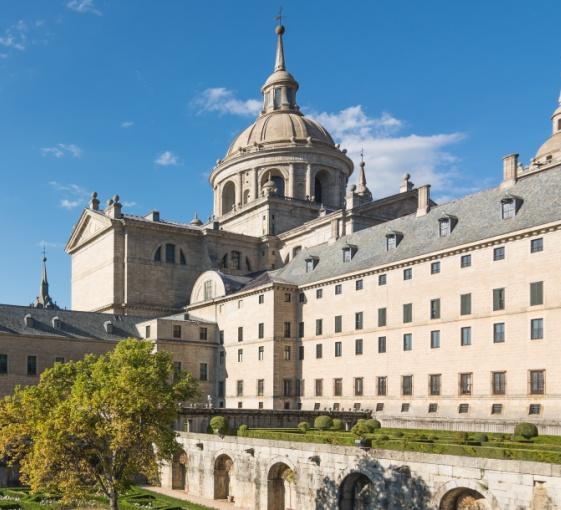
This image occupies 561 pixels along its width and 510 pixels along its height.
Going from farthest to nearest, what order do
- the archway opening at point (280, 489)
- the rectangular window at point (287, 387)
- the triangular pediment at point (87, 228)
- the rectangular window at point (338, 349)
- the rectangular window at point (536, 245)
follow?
1. the triangular pediment at point (87, 228)
2. the rectangular window at point (287, 387)
3. the rectangular window at point (338, 349)
4. the rectangular window at point (536, 245)
5. the archway opening at point (280, 489)

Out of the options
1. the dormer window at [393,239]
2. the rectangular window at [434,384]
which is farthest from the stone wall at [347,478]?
the dormer window at [393,239]

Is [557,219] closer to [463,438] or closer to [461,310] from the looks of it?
[461,310]

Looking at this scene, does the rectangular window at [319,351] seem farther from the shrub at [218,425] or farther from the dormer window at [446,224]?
the shrub at [218,425]

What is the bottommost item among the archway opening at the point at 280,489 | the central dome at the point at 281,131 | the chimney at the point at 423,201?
the archway opening at the point at 280,489

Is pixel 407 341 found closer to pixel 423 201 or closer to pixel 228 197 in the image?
pixel 423 201

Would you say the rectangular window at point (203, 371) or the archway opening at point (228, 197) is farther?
the archway opening at point (228, 197)

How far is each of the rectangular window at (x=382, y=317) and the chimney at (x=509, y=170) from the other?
12.7 meters

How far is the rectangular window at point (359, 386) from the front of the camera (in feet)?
181

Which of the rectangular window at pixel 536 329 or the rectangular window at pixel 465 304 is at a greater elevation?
the rectangular window at pixel 465 304

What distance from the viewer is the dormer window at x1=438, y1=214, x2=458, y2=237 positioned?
51.7m

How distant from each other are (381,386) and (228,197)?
49656 mm

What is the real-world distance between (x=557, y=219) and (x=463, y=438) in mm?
15247

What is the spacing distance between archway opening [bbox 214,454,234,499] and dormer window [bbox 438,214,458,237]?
905 inches

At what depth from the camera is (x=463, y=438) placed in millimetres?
35469
